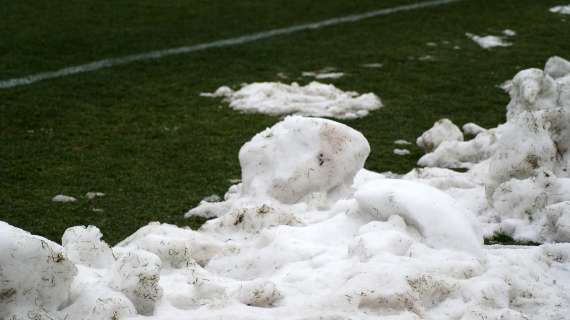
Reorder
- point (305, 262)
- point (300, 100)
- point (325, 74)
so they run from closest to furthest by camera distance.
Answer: point (305, 262)
point (300, 100)
point (325, 74)

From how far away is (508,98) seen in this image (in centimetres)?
785

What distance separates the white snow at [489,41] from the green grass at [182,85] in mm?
136

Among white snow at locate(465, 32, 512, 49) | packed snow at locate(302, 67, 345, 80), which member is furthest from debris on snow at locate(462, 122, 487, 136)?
white snow at locate(465, 32, 512, 49)

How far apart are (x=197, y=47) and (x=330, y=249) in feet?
21.5

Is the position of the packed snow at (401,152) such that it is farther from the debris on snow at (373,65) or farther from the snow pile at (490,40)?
the snow pile at (490,40)

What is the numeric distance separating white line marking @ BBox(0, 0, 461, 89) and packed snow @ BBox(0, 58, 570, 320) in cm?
390

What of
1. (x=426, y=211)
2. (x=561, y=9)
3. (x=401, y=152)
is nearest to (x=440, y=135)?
(x=401, y=152)

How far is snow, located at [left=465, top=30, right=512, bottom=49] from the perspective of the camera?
1049 centimetres

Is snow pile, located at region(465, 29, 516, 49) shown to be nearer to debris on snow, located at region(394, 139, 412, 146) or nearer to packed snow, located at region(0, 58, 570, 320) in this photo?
debris on snow, located at region(394, 139, 412, 146)

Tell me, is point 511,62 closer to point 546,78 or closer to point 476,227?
point 546,78

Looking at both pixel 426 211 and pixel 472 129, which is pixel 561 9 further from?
pixel 426 211

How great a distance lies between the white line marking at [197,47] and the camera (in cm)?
850

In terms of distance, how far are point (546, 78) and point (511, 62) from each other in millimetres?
3391

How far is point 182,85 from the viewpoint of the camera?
328 inches
